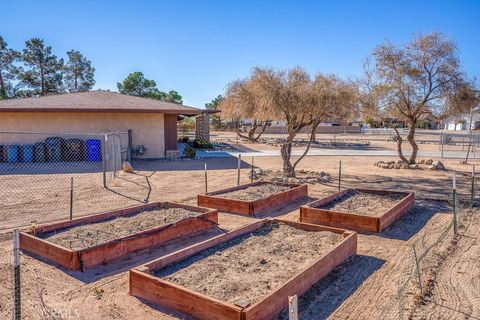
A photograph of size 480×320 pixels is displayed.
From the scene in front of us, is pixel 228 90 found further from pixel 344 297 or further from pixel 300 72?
pixel 344 297

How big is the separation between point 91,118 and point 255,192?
42.5 feet

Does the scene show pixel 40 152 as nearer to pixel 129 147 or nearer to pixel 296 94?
pixel 129 147

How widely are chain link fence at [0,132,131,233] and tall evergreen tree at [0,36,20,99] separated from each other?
28.1m

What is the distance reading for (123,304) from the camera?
15.1 feet

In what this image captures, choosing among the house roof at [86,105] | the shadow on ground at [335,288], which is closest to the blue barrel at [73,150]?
the house roof at [86,105]

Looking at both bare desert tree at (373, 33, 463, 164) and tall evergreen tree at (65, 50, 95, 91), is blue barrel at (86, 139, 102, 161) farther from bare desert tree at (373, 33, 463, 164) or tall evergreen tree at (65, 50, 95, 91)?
tall evergreen tree at (65, 50, 95, 91)

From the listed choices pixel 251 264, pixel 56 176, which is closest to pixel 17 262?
pixel 251 264

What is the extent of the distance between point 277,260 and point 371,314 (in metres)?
1.64

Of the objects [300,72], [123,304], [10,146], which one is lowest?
[123,304]

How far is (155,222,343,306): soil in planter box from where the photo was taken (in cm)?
470

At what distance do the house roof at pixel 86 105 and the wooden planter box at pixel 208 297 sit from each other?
1508 centimetres

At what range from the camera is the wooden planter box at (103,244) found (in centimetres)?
561

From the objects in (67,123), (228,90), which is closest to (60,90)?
(228,90)

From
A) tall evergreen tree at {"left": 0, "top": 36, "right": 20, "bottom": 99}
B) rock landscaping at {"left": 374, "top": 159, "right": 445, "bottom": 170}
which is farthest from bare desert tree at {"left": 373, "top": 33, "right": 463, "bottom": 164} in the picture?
tall evergreen tree at {"left": 0, "top": 36, "right": 20, "bottom": 99}
